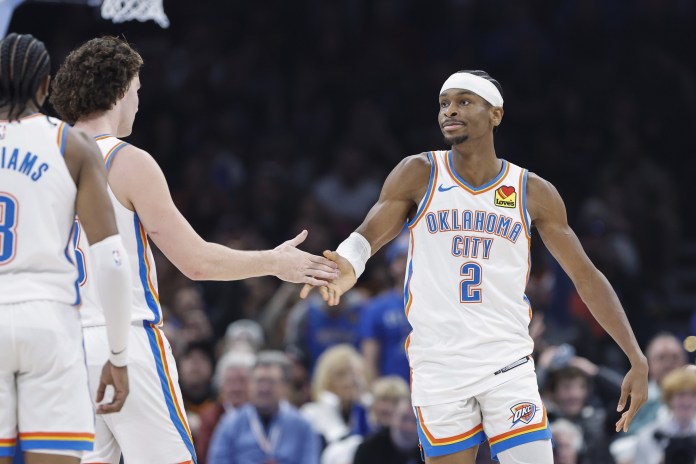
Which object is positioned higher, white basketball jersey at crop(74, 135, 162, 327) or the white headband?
the white headband

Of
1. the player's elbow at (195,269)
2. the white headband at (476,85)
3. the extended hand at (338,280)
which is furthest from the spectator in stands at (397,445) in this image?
the player's elbow at (195,269)

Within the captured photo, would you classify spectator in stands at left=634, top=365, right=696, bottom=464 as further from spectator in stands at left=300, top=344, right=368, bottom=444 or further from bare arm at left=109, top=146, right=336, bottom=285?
bare arm at left=109, top=146, right=336, bottom=285

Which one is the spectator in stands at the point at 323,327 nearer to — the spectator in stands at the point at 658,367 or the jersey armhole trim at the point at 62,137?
the spectator in stands at the point at 658,367

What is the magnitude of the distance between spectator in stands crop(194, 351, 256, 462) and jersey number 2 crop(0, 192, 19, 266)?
6.10 metres

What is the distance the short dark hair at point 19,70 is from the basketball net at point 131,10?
8.53 ft

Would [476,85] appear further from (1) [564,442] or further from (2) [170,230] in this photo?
(1) [564,442]

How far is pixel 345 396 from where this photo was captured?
10859mm

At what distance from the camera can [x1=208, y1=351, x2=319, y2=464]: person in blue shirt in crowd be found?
1020 centimetres

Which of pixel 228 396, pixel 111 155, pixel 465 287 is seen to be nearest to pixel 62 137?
pixel 111 155

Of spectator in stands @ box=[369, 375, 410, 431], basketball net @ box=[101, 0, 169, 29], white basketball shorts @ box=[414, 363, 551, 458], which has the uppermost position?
basketball net @ box=[101, 0, 169, 29]

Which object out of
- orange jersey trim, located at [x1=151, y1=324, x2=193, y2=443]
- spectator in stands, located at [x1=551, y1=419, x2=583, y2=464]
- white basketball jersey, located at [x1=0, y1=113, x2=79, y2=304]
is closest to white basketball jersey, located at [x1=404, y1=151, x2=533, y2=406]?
orange jersey trim, located at [x1=151, y1=324, x2=193, y2=443]

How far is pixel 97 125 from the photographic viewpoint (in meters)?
5.75

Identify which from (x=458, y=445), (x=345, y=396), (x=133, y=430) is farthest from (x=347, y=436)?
(x=133, y=430)

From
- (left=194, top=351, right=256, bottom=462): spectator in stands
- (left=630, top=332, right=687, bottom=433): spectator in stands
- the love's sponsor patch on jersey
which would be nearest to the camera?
the love's sponsor patch on jersey
